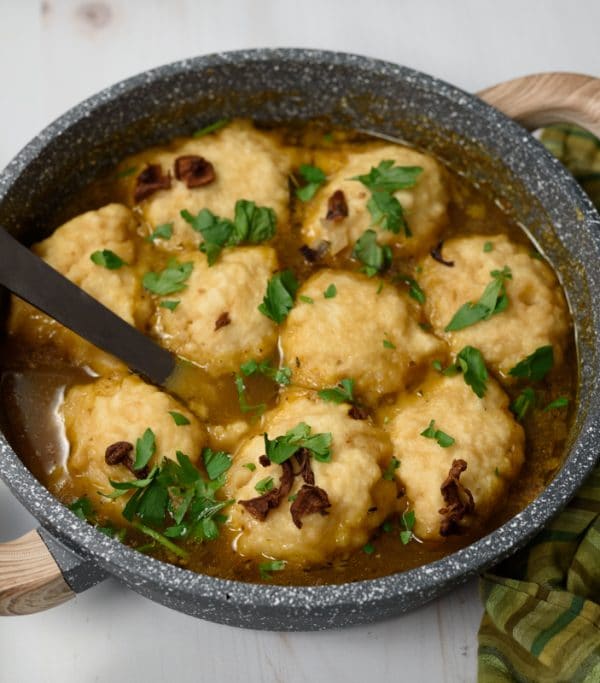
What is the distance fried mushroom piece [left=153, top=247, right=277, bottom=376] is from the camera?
2918 millimetres

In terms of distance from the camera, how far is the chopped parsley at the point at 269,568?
106 inches

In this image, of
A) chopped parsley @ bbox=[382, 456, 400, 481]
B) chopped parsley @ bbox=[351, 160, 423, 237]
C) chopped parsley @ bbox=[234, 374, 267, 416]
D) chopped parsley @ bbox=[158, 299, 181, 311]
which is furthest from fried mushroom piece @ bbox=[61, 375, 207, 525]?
chopped parsley @ bbox=[351, 160, 423, 237]

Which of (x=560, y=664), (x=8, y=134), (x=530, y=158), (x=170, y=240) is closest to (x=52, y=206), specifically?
(x=170, y=240)

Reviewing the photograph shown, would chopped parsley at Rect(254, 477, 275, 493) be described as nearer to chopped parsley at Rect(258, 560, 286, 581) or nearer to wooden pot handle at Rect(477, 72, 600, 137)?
chopped parsley at Rect(258, 560, 286, 581)

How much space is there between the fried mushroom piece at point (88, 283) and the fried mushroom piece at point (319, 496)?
493 mm

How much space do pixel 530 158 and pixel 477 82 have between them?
0.89m

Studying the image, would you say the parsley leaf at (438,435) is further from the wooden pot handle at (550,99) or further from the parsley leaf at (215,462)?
the wooden pot handle at (550,99)

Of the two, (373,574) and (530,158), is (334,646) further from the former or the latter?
(530,158)

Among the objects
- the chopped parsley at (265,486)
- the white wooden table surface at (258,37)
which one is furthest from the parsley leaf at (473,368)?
the white wooden table surface at (258,37)

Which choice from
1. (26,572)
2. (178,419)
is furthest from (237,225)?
(26,572)

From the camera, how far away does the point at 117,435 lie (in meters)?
2.75

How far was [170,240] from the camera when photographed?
3.11 m

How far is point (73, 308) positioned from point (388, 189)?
37.7 inches

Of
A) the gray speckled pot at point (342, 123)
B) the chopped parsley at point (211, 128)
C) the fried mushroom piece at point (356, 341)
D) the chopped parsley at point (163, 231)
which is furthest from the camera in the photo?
the chopped parsley at point (211, 128)
